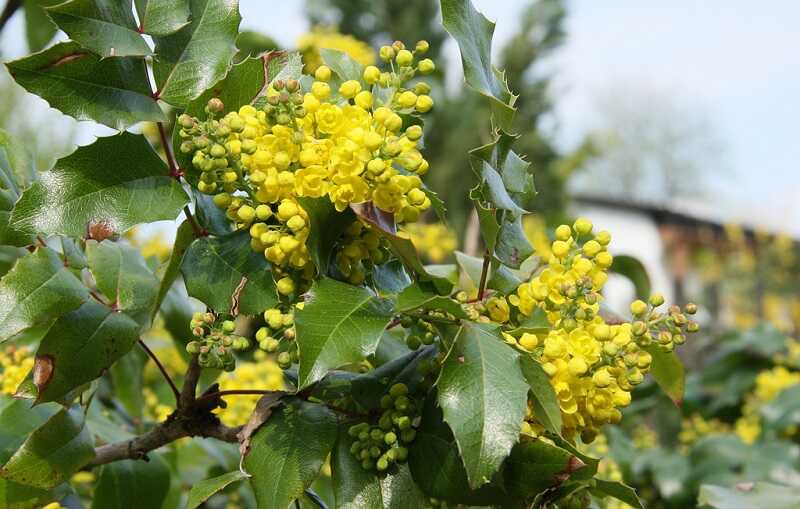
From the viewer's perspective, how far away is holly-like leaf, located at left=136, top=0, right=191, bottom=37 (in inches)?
34.3

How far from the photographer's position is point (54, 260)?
0.91 m

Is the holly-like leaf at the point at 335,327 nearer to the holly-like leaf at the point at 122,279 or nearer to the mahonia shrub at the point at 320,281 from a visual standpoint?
the mahonia shrub at the point at 320,281

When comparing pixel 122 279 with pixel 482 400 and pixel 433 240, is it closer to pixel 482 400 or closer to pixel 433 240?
pixel 482 400

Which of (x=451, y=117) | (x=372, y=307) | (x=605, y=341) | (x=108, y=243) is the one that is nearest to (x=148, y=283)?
(x=108, y=243)

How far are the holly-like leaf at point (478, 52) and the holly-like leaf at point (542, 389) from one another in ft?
0.77

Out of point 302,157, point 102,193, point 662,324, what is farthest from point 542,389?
point 102,193

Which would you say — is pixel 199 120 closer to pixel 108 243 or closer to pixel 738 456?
pixel 108 243

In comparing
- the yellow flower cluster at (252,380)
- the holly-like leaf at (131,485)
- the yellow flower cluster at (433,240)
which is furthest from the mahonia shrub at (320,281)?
the yellow flower cluster at (433,240)

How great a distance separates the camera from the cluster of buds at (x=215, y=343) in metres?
0.80

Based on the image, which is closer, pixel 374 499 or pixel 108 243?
pixel 374 499

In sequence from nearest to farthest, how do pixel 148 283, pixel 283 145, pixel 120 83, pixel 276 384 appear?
pixel 283 145
pixel 120 83
pixel 148 283
pixel 276 384

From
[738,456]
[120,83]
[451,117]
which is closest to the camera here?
[120,83]

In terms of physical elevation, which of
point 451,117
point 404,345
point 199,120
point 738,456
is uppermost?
point 199,120

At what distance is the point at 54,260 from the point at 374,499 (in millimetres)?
409
